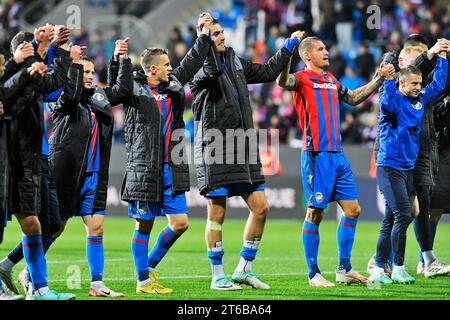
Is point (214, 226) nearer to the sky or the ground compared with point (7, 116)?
nearer to the ground

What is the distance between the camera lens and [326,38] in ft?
71.6

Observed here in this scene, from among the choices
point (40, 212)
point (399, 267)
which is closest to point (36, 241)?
point (40, 212)

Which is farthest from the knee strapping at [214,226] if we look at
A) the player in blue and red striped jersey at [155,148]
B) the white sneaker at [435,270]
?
the white sneaker at [435,270]

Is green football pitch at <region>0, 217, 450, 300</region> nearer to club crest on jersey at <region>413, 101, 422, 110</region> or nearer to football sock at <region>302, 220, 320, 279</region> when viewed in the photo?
football sock at <region>302, 220, 320, 279</region>

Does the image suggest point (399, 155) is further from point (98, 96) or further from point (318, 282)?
point (98, 96)

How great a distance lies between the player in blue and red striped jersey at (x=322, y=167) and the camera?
359 inches

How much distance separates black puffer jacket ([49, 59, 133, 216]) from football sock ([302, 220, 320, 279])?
2047 mm

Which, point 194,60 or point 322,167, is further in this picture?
point 322,167

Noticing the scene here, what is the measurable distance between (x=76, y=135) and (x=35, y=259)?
1385mm

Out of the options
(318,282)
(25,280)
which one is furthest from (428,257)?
(25,280)

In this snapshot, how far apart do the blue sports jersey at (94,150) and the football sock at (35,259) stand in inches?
48.9

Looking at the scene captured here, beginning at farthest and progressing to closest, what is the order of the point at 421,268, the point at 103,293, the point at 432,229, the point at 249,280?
1. the point at 432,229
2. the point at 421,268
3. the point at 249,280
4. the point at 103,293

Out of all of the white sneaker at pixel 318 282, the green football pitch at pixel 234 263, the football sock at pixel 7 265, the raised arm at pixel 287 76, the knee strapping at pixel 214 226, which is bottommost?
the green football pitch at pixel 234 263

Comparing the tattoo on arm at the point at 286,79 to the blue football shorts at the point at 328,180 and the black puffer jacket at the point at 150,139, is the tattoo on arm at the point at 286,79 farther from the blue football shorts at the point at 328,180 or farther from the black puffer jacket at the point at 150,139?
the black puffer jacket at the point at 150,139
